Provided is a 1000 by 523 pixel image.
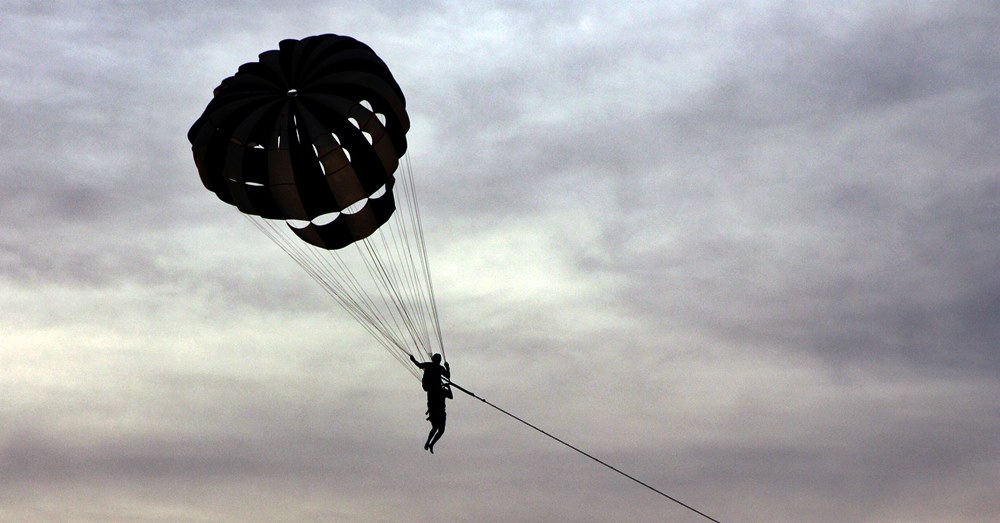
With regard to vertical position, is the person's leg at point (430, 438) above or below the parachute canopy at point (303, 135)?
below

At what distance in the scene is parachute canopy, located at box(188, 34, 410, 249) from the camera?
1185 inches

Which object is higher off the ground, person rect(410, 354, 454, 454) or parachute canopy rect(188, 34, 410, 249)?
parachute canopy rect(188, 34, 410, 249)

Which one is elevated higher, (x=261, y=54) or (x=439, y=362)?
(x=261, y=54)

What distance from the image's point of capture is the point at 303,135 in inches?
1184

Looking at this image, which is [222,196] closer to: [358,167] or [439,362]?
[358,167]

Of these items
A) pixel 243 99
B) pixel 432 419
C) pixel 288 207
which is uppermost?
pixel 243 99

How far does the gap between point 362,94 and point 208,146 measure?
3962mm

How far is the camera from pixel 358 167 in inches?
1197

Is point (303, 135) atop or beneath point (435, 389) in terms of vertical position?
atop

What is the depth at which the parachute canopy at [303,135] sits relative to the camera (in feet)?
98.8

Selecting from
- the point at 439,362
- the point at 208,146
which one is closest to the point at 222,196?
the point at 208,146

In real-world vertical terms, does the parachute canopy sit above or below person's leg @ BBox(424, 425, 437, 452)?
above

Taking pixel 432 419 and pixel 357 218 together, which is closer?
pixel 432 419

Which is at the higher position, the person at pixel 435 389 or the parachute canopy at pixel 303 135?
the parachute canopy at pixel 303 135
